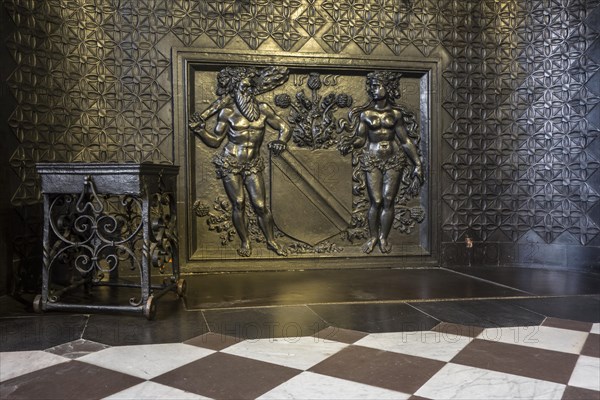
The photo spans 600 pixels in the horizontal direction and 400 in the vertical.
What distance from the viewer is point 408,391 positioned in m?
1.48

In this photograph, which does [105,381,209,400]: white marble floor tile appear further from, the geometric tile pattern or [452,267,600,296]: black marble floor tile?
the geometric tile pattern

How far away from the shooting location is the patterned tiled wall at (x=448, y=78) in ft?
12.2

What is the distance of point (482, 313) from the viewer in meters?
2.48

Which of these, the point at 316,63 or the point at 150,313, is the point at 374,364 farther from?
the point at 316,63

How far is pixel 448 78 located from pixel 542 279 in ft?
5.88

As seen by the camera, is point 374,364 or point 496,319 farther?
point 496,319

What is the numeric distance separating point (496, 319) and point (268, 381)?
1299 millimetres

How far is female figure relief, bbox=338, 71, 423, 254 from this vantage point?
4145mm

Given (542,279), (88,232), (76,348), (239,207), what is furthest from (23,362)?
(542,279)

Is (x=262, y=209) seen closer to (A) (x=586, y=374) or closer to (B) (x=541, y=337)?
(B) (x=541, y=337)

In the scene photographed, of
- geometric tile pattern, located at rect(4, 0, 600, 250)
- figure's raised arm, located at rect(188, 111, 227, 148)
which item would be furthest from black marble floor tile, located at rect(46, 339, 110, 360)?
figure's raised arm, located at rect(188, 111, 227, 148)

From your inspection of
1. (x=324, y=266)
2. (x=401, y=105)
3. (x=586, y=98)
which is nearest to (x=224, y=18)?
(x=401, y=105)

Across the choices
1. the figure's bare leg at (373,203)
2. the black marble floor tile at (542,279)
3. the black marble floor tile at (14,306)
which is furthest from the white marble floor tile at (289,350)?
the figure's bare leg at (373,203)

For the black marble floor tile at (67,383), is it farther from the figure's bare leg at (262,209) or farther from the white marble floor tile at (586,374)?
the figure's bare leg at (262,209)
